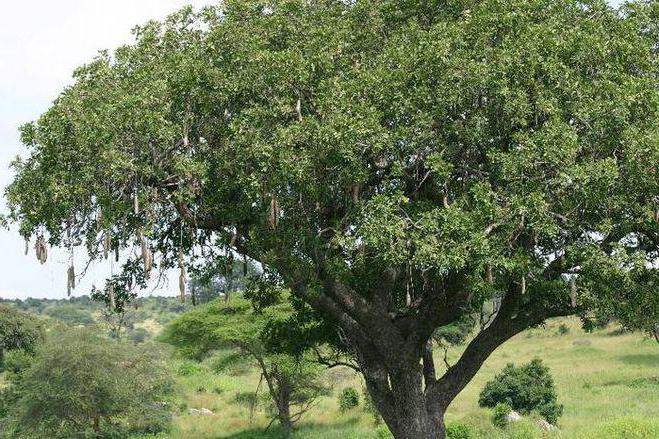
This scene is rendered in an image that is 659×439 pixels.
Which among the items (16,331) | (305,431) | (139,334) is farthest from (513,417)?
(139,334)

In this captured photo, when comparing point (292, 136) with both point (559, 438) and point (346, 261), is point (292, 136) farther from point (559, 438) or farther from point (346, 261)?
point (559, 438)

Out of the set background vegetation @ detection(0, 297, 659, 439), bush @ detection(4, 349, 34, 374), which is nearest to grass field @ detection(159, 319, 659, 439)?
background vegetation @ detection(0, 297, 659, 439)

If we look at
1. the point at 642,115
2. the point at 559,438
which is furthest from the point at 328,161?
the point at 559,438

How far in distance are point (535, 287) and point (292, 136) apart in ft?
17.5

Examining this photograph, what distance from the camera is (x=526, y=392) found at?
116 feet

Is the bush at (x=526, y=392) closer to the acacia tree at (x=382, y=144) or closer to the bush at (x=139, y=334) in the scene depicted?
the acacia tree at (x=382, y=144)

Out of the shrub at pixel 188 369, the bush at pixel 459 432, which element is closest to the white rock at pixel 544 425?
the bush at pixel 459 432

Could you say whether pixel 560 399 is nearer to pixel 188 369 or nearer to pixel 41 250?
pixel 41 250

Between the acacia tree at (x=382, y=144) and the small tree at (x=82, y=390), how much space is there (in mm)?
18404

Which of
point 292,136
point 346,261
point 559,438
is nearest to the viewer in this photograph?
point 292,136

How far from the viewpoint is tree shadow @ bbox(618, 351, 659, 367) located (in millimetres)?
46484

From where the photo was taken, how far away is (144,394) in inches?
1372

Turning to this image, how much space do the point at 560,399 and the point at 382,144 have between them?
28366 millimetres

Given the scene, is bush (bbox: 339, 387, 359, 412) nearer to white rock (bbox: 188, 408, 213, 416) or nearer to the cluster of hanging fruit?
white rock (bbox: 188, 408, 213, 416)
